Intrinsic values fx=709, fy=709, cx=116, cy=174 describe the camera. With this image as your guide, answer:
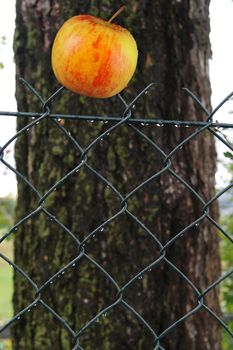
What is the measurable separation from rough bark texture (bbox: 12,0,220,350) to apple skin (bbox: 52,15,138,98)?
86 cm

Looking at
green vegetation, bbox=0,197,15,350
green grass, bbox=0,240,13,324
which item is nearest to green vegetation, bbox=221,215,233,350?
green vegetation, bbox=0,197,15,350

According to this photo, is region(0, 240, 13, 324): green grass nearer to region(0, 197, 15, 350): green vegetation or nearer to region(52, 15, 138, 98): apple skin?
region(0, 197, 15, 350): green vegetation

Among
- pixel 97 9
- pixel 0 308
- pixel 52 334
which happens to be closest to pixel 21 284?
pixel 52 334

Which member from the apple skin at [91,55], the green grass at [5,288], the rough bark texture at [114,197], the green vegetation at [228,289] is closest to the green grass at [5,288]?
the green grass at [5,288]

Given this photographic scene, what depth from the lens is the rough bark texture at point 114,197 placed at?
94.6 inches

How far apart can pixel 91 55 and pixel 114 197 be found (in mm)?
943

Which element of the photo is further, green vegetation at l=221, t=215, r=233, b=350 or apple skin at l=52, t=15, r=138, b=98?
green vegetation at l=221, t=215, r=233, b=350

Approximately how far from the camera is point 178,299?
2492mm

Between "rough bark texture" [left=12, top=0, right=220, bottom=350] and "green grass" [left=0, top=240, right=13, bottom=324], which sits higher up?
"green grass" [left=0, top=240, right=13, bottom=324]

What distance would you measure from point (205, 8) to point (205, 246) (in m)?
0.88

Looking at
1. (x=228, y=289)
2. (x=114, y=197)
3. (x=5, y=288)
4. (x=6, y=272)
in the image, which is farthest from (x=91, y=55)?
(x=6, y=272)

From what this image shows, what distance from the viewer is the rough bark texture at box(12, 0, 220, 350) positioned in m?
2.40

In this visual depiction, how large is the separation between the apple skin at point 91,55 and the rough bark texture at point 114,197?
0.86 metres

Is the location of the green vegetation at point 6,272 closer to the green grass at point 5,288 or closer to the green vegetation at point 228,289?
the green grass at point 5,288
